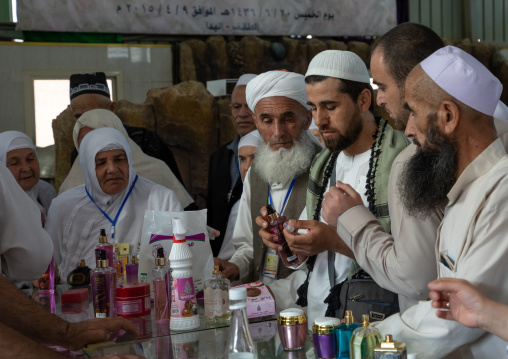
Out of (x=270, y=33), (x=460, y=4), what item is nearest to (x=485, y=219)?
(x=270, y=33)

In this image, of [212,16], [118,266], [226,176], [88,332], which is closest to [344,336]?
[88,332]

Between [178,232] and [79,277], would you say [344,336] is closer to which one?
[178,232]

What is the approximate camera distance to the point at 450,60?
1.89 m

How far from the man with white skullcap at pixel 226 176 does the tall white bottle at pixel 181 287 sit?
7.70 ft

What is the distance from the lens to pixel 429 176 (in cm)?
200

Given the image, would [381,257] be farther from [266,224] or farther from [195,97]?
[195,97]

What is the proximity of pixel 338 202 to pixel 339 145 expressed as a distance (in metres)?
0.51

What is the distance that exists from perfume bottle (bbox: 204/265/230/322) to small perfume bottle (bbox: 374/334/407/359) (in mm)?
1004

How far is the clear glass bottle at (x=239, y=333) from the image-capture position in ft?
5.86

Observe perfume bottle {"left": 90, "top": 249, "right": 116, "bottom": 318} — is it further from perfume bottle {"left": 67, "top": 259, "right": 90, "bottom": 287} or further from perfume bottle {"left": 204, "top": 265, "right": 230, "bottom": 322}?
perfume bottle {"left": 67, "top": 259, "right": 90, "bottom": 287}

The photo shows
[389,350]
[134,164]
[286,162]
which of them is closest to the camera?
[389,350]

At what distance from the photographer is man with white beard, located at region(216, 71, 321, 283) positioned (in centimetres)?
325

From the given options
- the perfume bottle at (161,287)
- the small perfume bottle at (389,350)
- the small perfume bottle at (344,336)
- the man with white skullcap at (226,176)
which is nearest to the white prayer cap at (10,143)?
the man with white skullcap at (226,176)

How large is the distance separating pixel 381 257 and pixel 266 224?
718mm
